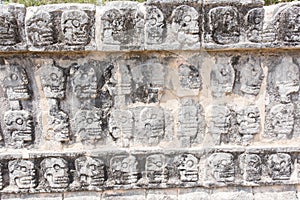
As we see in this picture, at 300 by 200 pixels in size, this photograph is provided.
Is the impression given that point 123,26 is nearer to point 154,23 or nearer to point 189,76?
point 154,23

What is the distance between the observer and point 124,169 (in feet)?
8.79

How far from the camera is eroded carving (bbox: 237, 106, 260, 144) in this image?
2.61m

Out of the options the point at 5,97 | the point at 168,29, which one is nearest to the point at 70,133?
the point at 5,97

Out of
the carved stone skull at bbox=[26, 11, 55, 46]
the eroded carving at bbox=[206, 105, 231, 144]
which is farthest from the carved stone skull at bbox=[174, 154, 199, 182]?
the carved stone skull at bbox=[26, 11, 55, 46]

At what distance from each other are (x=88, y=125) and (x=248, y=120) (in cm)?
130

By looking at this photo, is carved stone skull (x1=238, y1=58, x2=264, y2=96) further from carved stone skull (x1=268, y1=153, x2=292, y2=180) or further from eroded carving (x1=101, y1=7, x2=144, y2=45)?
eroded carving (x1=101, y1=7, x2=144, y2=45)

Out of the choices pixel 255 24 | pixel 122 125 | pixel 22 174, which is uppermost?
pixel 255 24

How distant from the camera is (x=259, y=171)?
2705mm

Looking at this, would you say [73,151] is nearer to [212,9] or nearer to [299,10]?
A: [212,9]

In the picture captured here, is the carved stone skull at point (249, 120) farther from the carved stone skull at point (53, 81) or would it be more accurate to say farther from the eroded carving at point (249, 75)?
the carved stone skull at point (53, 81)

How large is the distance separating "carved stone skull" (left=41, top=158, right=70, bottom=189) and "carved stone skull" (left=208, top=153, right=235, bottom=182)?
1.20m

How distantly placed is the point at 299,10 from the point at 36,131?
2254 mm

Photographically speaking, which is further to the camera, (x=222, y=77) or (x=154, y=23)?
(x=222, y=77)

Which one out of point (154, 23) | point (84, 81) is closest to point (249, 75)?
point (154, 23)
